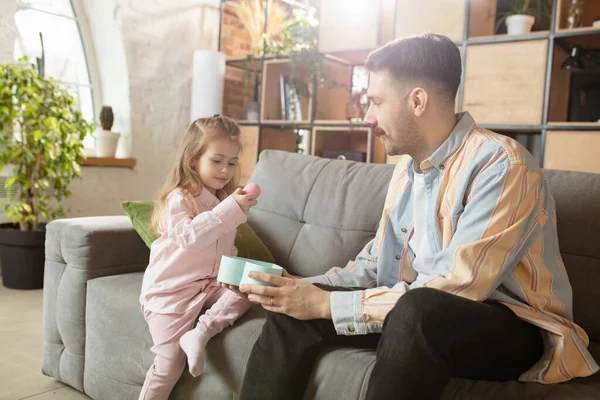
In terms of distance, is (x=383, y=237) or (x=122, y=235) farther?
(x=122, y=235)

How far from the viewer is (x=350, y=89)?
166 inches

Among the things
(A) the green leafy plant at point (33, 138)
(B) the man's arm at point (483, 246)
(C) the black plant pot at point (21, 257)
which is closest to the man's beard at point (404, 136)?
(B) the man's arm at point (483, 246)

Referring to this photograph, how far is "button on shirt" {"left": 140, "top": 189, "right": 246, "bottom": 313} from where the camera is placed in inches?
63.8

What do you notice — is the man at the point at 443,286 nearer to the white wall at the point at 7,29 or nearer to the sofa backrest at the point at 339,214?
the sofa backrest at the point at 339,214

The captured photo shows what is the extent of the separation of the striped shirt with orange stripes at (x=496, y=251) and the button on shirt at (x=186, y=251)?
1.65 ft

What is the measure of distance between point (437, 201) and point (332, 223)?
30.3 inches

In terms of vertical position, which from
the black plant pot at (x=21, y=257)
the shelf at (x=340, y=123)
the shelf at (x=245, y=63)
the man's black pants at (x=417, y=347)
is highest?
the shelf at (x=245, y=63)

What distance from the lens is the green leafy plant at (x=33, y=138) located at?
10.6 feet

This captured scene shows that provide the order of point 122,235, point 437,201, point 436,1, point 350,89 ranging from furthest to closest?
point 350,89
point 436,1
point 122,235
point 437,201

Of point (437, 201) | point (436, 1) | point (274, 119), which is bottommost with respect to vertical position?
point (437, 201)

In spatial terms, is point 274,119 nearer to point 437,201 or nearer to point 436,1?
point 436,1

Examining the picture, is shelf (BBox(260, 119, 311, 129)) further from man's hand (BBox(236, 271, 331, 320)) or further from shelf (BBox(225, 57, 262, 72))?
man's hand (BBox(236, 271, 331, 320))

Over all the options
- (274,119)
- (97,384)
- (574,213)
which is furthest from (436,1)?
(97,384)

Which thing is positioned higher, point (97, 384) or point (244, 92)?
point (244, 92)
